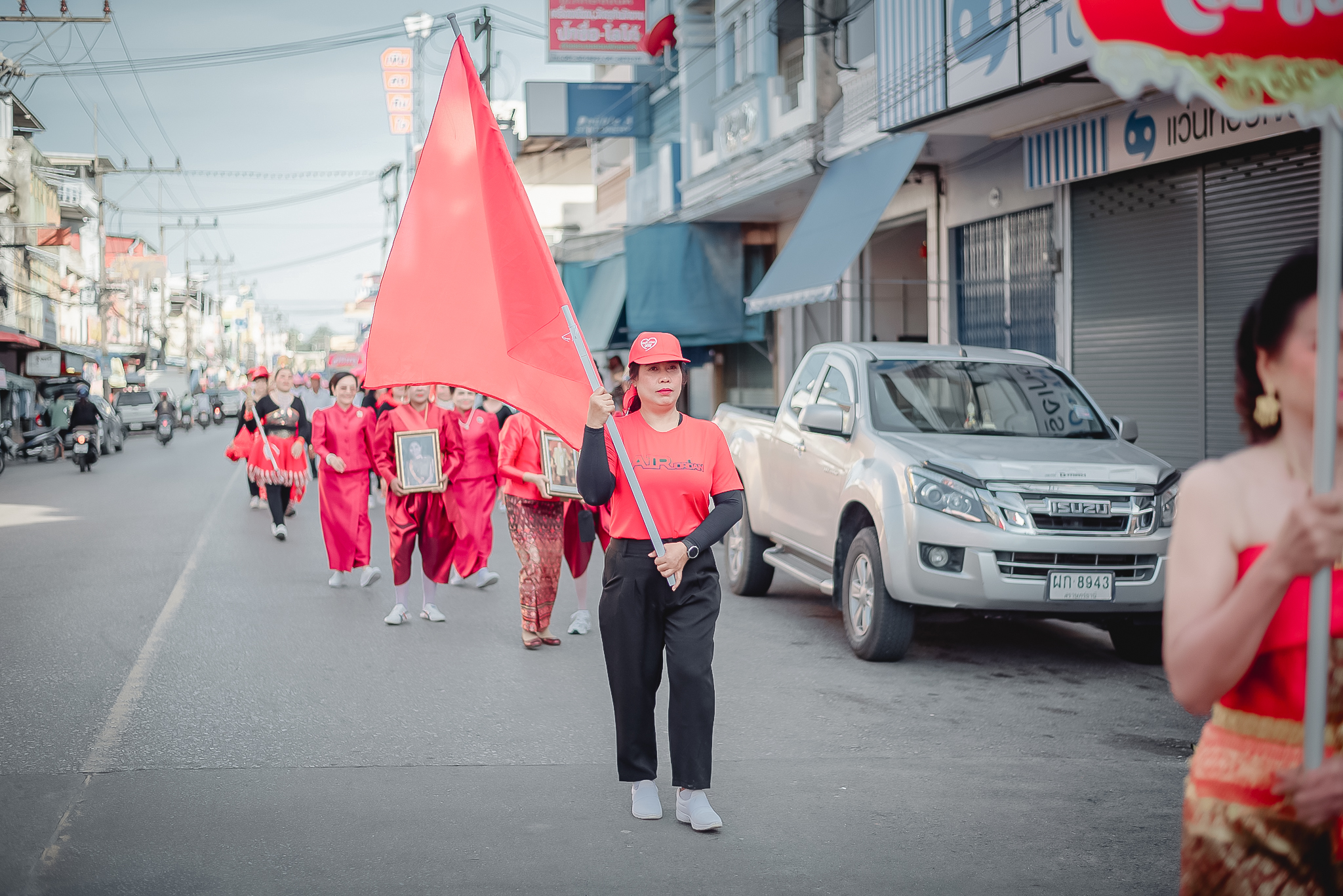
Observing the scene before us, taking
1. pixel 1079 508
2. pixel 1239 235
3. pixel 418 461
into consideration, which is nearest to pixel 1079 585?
pixel 1079 508

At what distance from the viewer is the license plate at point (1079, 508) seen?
743cm

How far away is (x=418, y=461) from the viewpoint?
9.80m

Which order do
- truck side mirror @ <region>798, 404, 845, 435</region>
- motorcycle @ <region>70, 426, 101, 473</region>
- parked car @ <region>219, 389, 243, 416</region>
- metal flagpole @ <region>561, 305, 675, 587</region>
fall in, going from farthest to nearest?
parked car @ <region>219, 389, 243, 416</region> < motorcycle @ <region>70, 426, 101, 473</region> < truck side mirror @ <region>798, 404, 845, 435</region> < metal flagpole @ <region>561, 305, 675, 587</region>

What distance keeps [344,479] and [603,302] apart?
15775mm

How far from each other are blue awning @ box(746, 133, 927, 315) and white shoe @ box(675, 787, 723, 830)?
1107 cm

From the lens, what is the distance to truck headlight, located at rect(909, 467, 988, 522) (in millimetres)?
7500

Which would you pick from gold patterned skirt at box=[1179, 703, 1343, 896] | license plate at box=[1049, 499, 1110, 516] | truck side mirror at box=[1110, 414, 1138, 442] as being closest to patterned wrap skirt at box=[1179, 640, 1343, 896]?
gold patterned skirt at box=[1179, 703, 1343, 896]

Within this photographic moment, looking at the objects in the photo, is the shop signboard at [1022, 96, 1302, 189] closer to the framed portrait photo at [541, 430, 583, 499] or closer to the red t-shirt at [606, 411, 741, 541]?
the framed portrait photo at [541, 430, 583, 499]

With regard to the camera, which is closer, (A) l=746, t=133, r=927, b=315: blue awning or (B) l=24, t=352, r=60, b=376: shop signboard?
(A) l=746, t=133, r=927, b=315: blue awning

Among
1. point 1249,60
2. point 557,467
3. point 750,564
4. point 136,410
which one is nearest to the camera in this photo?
point 1249,60

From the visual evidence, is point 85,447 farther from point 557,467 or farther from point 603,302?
point 557,467

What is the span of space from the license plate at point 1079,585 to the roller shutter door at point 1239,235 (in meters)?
4.95

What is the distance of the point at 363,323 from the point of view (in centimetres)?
8438

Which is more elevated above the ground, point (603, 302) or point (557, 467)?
point (603, 302)
